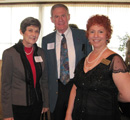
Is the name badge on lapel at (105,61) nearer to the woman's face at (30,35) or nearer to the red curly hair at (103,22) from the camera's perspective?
the red curly hair at (103,22)

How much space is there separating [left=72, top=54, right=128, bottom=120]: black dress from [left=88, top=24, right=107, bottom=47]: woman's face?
0.19 meters

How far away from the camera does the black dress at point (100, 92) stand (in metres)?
1.24

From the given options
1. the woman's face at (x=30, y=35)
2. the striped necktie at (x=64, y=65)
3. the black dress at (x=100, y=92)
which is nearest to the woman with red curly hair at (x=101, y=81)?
the black dress at (x=100, y=92)

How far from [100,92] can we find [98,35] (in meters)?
0.52

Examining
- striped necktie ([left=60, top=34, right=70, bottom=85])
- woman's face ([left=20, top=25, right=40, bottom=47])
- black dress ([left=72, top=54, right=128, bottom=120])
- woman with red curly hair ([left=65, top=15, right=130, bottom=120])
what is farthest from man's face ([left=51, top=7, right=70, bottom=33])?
black dress ([left=72, top=54, right=128, bottom=120])

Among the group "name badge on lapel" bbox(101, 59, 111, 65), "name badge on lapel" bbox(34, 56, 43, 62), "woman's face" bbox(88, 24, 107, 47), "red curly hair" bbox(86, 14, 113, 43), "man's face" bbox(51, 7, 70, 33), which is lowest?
"name badge on lapel" bbox(101, 59, 111, 65)

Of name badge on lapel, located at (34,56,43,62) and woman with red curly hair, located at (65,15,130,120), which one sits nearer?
woman with red curly hair, located at (65,15,130,120)

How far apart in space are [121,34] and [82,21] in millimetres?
2138

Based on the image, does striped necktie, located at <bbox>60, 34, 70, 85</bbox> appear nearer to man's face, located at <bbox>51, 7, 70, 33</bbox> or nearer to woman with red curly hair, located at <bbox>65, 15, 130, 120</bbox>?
man's face, located at <bbox>51, 7, 70, 33</bbox>

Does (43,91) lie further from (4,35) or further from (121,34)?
(4,35)

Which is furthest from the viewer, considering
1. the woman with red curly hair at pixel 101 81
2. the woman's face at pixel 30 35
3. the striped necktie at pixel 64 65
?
the striped necktie at pixel 64 65

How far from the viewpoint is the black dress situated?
1235mm

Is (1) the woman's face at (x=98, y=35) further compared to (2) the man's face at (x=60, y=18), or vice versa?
(2) the man's face at (x=60, y=18)

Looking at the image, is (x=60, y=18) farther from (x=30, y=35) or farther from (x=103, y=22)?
(x=103, y=22)
